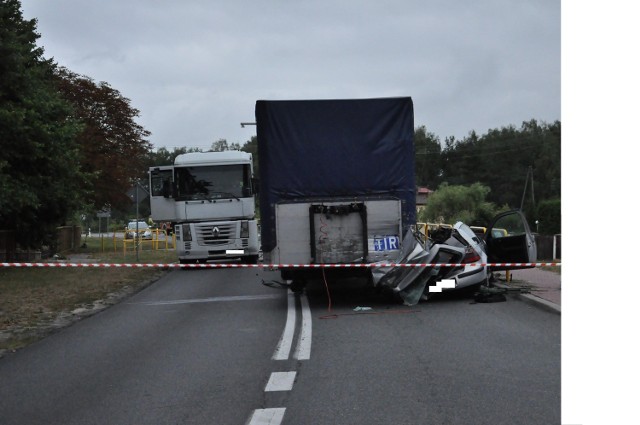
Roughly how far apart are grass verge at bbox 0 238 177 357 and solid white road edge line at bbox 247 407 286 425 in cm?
475

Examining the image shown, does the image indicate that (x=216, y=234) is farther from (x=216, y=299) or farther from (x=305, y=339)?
(x=305, y=339)

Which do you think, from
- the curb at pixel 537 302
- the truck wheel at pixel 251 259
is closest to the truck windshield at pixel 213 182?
the truck wheel at pixel 251 259

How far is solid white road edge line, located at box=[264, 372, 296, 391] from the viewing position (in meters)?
6.58

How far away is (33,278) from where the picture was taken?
2070cm

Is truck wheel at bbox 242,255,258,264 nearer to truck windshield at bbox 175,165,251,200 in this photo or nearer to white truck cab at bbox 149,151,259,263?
white truck cab at bbox 149,151,259,263

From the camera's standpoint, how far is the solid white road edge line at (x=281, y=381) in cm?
658

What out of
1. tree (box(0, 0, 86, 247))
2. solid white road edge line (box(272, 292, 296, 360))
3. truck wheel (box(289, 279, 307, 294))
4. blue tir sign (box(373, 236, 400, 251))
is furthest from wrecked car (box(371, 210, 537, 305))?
tree (box(0, 0, 86, 247))

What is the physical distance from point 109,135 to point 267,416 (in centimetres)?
4414

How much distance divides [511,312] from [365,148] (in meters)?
3.74

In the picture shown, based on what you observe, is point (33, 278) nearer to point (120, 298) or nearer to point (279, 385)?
point (120, 298)

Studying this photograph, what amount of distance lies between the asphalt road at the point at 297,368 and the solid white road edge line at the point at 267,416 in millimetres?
14

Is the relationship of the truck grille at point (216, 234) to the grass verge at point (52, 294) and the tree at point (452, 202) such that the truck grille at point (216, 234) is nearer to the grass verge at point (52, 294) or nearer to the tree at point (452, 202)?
the grass verge at point (52, 294)

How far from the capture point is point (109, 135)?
156ft
